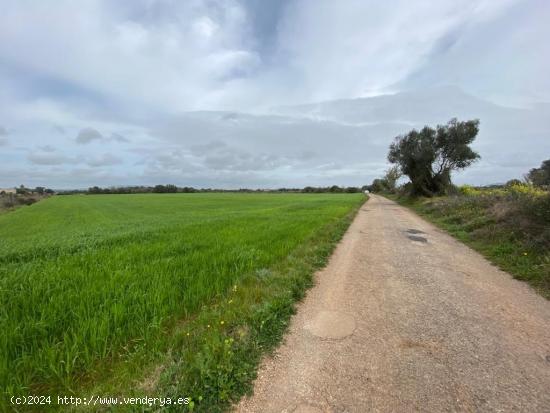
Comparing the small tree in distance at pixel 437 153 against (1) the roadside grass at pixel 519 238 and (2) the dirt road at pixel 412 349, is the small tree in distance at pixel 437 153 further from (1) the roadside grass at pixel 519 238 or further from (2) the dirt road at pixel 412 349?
(2) the dirt road at pixel 412 349

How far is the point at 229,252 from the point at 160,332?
3986 mm

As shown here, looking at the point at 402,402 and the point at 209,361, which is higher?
the point at 209,361

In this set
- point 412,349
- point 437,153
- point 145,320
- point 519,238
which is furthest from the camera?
point 437,153

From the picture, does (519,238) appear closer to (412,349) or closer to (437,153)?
(412,349)

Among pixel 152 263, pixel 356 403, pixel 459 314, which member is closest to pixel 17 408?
pixel 356 403

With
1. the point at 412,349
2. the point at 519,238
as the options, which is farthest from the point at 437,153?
the point at 412,349

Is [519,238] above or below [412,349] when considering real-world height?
above

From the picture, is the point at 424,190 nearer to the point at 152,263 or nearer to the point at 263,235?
the point at 263,235

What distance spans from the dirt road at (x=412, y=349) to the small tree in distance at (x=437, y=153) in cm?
3351

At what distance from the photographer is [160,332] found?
3.61 m

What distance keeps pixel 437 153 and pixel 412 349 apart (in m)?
39.0

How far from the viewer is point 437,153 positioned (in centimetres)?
3566

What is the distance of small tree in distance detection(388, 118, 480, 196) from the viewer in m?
33.5

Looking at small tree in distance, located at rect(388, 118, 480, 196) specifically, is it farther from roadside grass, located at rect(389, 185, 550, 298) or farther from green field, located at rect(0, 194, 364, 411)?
green field, located at rect(0, 194, 364, 411)
